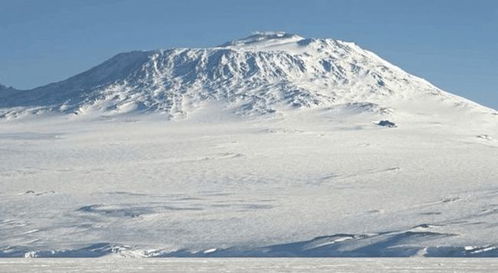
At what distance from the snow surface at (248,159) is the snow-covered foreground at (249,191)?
130 mm

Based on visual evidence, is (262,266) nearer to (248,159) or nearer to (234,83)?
(248,159)

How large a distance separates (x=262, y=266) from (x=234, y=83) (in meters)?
90.8

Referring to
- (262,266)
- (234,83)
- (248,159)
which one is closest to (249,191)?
(248,159)

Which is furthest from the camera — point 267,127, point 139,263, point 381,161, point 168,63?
point 168,63

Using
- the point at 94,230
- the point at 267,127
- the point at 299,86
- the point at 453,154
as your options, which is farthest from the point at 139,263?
the point at 299,86

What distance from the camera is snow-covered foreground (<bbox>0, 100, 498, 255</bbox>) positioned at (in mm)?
35750

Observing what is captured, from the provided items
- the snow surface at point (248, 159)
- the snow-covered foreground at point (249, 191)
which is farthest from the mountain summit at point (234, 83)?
the snow-covered foreground at point (249, 191)

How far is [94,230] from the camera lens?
40031 millimetres

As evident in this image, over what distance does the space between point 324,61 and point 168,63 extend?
72.8 feet

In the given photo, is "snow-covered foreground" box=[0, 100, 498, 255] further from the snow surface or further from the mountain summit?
the mountain summit

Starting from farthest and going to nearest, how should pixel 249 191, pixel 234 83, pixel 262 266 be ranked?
1. pixel 234 83
2. pixel 249 191
3. pixel 262 266

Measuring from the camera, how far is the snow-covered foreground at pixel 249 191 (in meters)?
35.8

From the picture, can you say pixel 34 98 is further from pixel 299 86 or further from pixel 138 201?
pixel 138 201

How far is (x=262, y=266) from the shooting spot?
1094 inches
